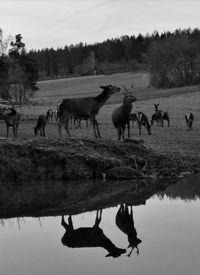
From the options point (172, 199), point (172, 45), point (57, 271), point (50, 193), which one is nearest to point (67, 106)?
point (50, 193)

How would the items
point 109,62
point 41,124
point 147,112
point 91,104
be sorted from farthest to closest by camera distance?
point 109,62 < point 147,112 < point 41,124 < point 91,104

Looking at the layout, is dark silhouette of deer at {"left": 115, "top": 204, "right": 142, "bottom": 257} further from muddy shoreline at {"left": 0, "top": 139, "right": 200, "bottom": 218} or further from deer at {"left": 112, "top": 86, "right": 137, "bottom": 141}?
deer at {"left": 112, "top": 86, "right": 137, "bottom": 141}

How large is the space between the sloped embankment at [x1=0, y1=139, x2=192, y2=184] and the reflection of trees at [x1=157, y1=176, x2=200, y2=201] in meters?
1.20

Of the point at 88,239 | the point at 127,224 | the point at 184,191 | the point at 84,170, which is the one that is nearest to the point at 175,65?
the point at 84,170

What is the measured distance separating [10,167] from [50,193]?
7.74ft

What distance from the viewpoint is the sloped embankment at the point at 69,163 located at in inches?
681

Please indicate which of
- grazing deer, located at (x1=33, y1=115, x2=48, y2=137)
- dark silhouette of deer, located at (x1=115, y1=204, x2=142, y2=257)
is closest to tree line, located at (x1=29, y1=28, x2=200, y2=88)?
grazing deer, located at (x1=33, y1=115, x2=48, y2=137)

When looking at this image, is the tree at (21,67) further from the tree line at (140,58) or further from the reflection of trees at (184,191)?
the reflection of trees at (184,191)

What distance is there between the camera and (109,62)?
567 ft

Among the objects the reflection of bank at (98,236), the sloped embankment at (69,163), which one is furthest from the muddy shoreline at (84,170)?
the reflection of bank at (98,236)

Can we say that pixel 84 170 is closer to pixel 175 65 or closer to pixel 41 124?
pixel 41 124

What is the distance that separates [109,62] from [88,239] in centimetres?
16413

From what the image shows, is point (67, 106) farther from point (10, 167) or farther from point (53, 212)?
point (53, 212)

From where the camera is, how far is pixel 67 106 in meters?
20.9
